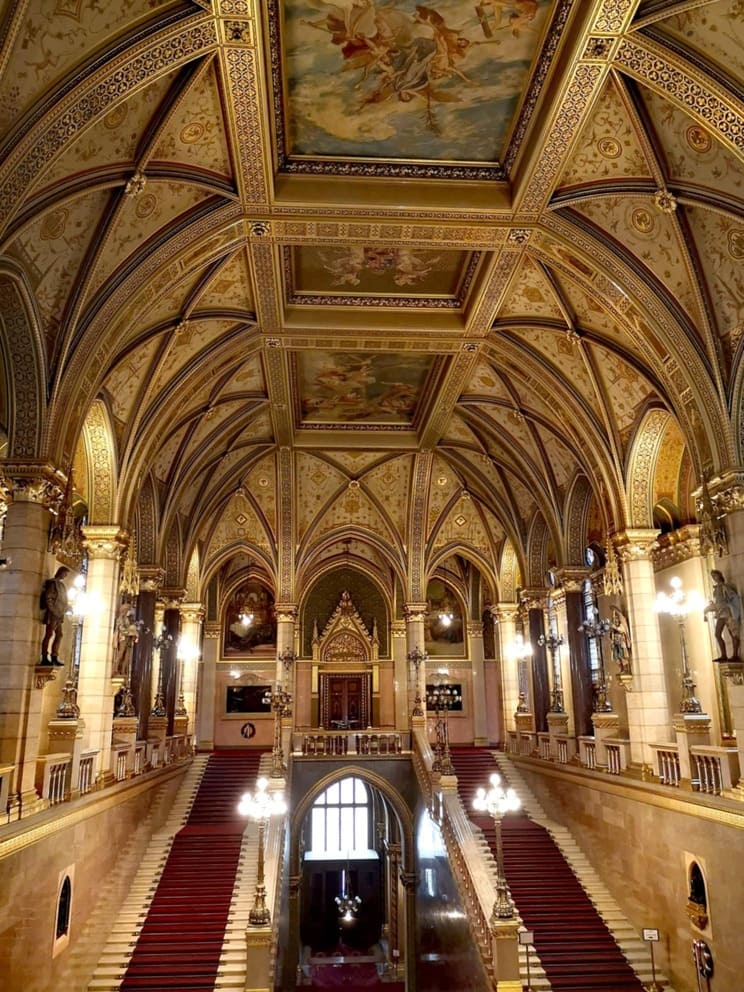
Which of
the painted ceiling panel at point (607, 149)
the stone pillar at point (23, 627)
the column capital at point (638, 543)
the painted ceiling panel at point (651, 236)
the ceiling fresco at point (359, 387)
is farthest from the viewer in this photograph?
the ceiling fresco at point (359, 387)

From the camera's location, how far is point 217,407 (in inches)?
721

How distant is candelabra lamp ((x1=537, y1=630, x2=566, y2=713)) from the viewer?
2033 centimetres

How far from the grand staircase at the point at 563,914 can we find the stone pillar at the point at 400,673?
971 cm

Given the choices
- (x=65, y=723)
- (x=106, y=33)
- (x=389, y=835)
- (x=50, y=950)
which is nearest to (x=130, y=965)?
(x=50, y=950)

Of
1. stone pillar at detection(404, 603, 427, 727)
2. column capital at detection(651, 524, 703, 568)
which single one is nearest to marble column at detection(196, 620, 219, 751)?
stone pillar at detection(404, 603, 427, 727)

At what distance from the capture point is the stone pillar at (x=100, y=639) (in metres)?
13.4

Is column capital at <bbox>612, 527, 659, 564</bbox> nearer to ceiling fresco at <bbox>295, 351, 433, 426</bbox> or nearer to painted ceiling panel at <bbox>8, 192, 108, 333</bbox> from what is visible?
ceiling fresco at <bbox>295, 351, 433, 426</bbox>

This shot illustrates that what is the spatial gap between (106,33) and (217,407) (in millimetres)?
→ 10843

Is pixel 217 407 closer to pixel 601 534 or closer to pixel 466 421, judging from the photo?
pixel 466 421

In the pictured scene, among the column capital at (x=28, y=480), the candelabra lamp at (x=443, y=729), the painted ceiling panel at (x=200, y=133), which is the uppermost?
the painted ceiling panel at (x=200, y=133)

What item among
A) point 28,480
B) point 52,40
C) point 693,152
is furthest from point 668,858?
point 52,40

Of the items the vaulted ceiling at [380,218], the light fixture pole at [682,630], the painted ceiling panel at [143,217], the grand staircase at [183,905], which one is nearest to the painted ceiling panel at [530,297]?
the vaulted ceiling at [380,218]

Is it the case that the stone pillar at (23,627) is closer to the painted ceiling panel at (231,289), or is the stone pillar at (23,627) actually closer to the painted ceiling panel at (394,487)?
the painted ceiling panel at (231,289)

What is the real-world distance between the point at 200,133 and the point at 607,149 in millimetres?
5395
